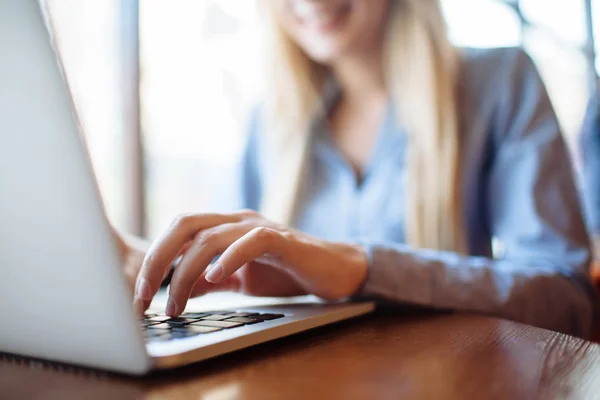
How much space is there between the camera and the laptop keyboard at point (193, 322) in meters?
0.38

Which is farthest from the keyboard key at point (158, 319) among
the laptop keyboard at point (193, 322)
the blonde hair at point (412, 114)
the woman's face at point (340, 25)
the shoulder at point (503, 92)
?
the woman's face at point (340, 25)

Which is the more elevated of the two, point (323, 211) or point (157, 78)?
point (157, 78)

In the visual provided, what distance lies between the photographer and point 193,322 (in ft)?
1.42

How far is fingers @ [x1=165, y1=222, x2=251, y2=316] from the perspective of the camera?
0.46m

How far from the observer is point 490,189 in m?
1.06

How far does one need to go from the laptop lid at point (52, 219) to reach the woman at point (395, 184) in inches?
5.4

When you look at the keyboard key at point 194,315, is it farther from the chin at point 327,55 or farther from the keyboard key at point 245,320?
the chin at point 327,55

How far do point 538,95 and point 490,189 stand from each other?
0.66 feet

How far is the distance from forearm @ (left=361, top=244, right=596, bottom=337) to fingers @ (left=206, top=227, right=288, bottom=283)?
16 cm

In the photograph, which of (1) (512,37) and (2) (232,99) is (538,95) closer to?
(2) (232,99)

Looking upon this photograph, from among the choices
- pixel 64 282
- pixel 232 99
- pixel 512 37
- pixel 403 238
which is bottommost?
pixel 403 238

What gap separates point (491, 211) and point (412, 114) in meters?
0.26

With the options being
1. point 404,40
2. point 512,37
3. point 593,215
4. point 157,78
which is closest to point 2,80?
point 404,40

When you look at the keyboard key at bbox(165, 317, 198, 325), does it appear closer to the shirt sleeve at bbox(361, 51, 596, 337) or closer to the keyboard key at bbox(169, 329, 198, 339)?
the keyboard key at bbox(169, 329, 198, 339)
